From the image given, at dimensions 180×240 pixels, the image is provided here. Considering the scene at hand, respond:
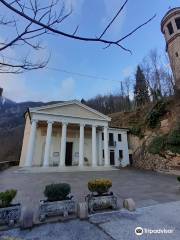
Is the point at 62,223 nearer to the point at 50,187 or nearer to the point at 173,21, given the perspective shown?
the point at 50,187

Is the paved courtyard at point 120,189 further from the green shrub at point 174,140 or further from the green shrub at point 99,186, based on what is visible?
the green shrub at point 174,140

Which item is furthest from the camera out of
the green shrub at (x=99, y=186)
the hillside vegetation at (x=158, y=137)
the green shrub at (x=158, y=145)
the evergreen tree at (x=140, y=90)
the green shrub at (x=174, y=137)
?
the evergreen tree at (x=140, y=90)

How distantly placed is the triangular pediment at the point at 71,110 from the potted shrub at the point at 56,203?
17.5 meters

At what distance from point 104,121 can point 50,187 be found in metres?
20.9

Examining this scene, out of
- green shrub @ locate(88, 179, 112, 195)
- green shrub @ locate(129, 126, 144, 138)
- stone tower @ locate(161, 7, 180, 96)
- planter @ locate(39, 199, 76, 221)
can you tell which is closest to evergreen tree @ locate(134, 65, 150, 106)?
stone tower @ locate(161, 7, 180, 96)

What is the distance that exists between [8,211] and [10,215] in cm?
14

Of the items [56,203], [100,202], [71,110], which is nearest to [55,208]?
[56,203]

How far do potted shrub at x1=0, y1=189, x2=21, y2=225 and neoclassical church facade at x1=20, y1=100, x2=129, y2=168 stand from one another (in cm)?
1540

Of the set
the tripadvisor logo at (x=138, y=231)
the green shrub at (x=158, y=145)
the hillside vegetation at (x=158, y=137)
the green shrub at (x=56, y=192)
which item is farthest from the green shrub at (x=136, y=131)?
the tripadvisor logo at (x=138, y=231)

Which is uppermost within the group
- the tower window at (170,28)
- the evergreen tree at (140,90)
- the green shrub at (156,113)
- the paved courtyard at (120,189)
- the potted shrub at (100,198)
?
the tower window at (170,28)

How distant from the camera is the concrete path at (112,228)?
4105 mm

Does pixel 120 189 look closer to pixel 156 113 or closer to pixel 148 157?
pixel 148 157

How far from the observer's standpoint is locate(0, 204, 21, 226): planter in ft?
15.9

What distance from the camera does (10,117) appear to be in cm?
6028
